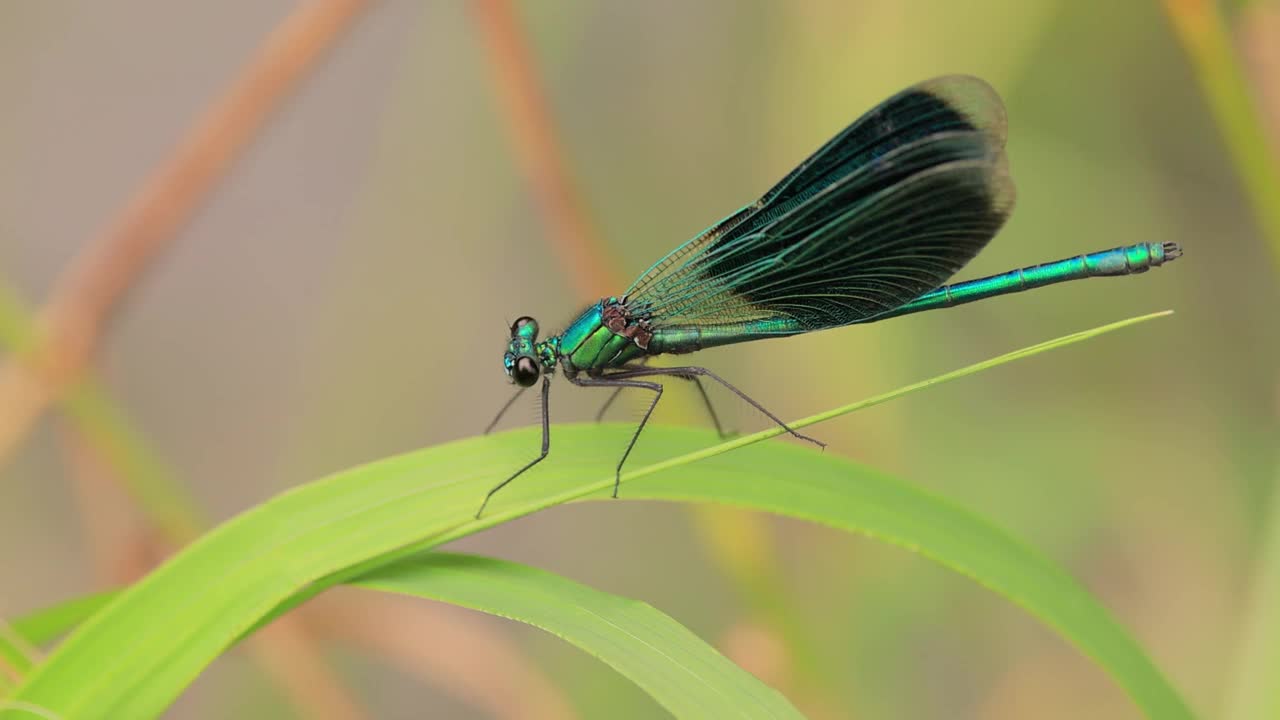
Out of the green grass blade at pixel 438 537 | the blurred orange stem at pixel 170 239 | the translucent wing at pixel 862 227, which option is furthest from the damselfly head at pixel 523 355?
the blurred orange stem at pixel 170 239

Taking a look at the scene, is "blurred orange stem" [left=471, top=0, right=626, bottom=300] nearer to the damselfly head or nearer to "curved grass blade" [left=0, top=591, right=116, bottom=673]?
the damselfly head

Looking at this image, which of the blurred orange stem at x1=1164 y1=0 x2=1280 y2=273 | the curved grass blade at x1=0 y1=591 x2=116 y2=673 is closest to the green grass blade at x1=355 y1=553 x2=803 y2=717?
the curved grass blade at x1=0 y1=591 x2=116 y2=673

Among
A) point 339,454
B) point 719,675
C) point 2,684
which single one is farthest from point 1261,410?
point 2,684

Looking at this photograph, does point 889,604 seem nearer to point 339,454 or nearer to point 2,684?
point 339,454

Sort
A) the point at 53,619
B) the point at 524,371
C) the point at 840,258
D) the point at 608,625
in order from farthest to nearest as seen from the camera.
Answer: the point at 524,371 → the point at 840,258 → the point at 53,619 → the point at 608,625

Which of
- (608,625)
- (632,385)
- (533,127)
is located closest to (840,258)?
(632,385)

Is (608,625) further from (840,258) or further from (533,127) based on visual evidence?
(533,127)
